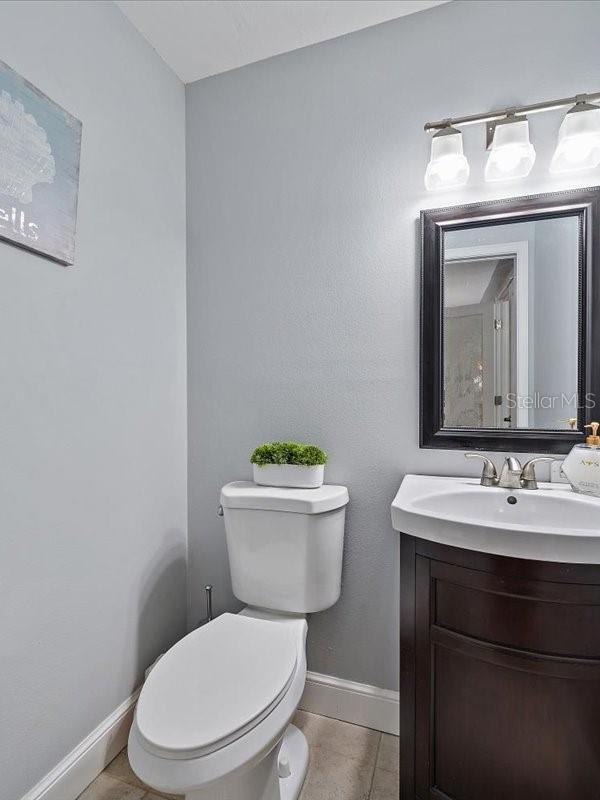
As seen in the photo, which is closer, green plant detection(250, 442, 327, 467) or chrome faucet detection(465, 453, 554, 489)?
chrome faucet detection(465, 453, 554, 489)

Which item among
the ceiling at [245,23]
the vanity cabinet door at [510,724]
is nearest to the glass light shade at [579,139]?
the ceiling at [245,23]

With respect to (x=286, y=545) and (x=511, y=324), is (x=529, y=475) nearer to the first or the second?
(x=511, y=324)

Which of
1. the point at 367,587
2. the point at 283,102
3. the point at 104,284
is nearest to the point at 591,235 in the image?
the point at 283,102

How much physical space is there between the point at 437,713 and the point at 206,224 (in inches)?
69.4

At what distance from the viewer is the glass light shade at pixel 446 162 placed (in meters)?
1.28

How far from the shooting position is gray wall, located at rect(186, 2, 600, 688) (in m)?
1.34

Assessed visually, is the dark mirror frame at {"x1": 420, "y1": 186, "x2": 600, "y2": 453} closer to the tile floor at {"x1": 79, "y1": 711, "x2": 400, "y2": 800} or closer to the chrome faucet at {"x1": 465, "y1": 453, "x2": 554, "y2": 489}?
the chrome faucet at {"x1": 465, "y1": 453, "x2": 554, "y2": 489}

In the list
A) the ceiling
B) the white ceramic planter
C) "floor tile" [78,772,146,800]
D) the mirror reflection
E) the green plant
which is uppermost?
the ceiling

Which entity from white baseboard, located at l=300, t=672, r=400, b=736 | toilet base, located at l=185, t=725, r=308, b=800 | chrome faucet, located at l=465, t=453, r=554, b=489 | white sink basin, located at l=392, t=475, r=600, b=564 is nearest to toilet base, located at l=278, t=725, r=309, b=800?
toilet base, located at l=185, t=725, r=308, b=800

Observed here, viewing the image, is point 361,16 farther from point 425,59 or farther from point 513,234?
point 513,234

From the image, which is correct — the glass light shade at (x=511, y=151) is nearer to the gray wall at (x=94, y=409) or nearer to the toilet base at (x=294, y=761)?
the gray wall at (x=94, y=409)

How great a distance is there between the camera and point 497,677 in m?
0.91

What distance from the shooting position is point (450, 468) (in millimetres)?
1369

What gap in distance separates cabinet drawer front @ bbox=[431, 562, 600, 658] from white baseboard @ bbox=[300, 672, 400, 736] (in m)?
0.72
